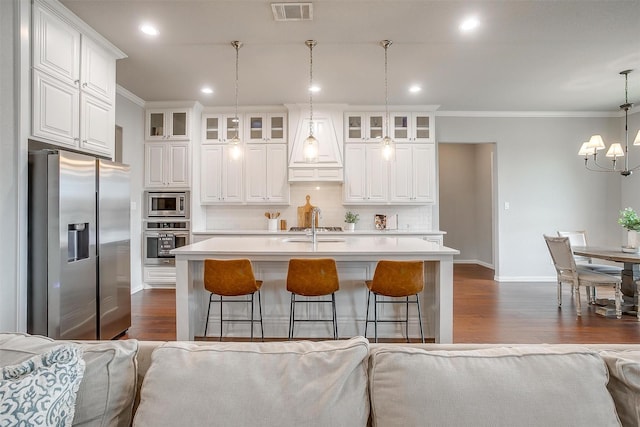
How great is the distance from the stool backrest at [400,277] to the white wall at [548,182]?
3867 mm

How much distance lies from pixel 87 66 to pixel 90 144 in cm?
72

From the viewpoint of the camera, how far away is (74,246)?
8.75 feet

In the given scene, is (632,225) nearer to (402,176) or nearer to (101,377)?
(402,176)

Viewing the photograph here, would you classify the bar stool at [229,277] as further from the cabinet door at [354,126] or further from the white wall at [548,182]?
the white wall at [548,182]

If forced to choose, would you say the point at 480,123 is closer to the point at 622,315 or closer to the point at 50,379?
the point at 622,315

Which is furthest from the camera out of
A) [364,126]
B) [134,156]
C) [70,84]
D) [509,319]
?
[364,126]

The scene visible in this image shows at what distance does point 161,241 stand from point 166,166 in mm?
1187

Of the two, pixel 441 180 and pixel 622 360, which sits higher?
pixel 441 180

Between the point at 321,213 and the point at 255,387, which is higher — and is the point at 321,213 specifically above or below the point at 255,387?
above

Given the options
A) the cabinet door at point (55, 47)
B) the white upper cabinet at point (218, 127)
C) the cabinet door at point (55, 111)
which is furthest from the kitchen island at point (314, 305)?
the white upper cabinet at point (218, 127)

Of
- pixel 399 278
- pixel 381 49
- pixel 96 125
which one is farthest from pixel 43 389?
pixel 381 49

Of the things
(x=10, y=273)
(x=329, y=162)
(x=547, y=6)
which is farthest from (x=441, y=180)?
(x=10, y=273)

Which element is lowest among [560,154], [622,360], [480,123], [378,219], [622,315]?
[622,315]

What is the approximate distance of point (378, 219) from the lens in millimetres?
5668
